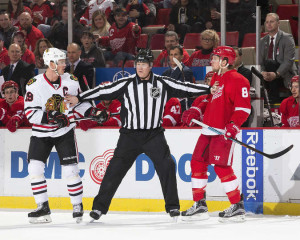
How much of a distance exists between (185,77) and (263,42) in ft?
3.45

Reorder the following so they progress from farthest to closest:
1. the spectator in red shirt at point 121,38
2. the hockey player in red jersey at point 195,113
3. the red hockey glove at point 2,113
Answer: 1. the spectator in red shirt at point 121,38
2. the red hockey glove at point 2,113
3. the hockey player in red jersey at point 195,113

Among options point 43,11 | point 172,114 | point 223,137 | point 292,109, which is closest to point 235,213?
point 223,137

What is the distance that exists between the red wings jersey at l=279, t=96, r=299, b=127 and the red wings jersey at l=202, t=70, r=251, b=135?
99 centimetres

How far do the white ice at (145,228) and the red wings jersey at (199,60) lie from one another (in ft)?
5.60

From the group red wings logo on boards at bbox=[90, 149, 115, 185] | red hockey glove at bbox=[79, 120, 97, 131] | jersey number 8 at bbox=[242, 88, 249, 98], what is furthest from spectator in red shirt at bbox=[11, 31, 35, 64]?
jersey number 8 at bbox=[242, 88, 249, 98]

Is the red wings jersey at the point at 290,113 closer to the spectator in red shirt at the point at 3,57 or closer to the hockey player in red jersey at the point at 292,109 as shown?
the hockey player in red jersey at the point at 292,109

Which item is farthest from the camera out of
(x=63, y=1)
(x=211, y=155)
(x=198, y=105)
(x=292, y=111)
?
(x=63, y=1)

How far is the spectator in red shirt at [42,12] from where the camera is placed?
→ 8305 millimetres

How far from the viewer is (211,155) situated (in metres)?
5.62

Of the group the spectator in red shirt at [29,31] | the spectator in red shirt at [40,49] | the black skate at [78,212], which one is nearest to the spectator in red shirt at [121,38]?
the spectator in red shirt at [40,49]

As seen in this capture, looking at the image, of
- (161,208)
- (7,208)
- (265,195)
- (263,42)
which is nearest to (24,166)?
(7,208)

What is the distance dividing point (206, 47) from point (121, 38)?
105cm

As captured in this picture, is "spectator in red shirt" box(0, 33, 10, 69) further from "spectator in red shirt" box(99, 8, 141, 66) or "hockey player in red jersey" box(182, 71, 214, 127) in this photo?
"hockey player in red jersey" box(182, 71, 214, 127)

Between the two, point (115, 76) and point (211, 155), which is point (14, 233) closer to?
point (211, 155)
